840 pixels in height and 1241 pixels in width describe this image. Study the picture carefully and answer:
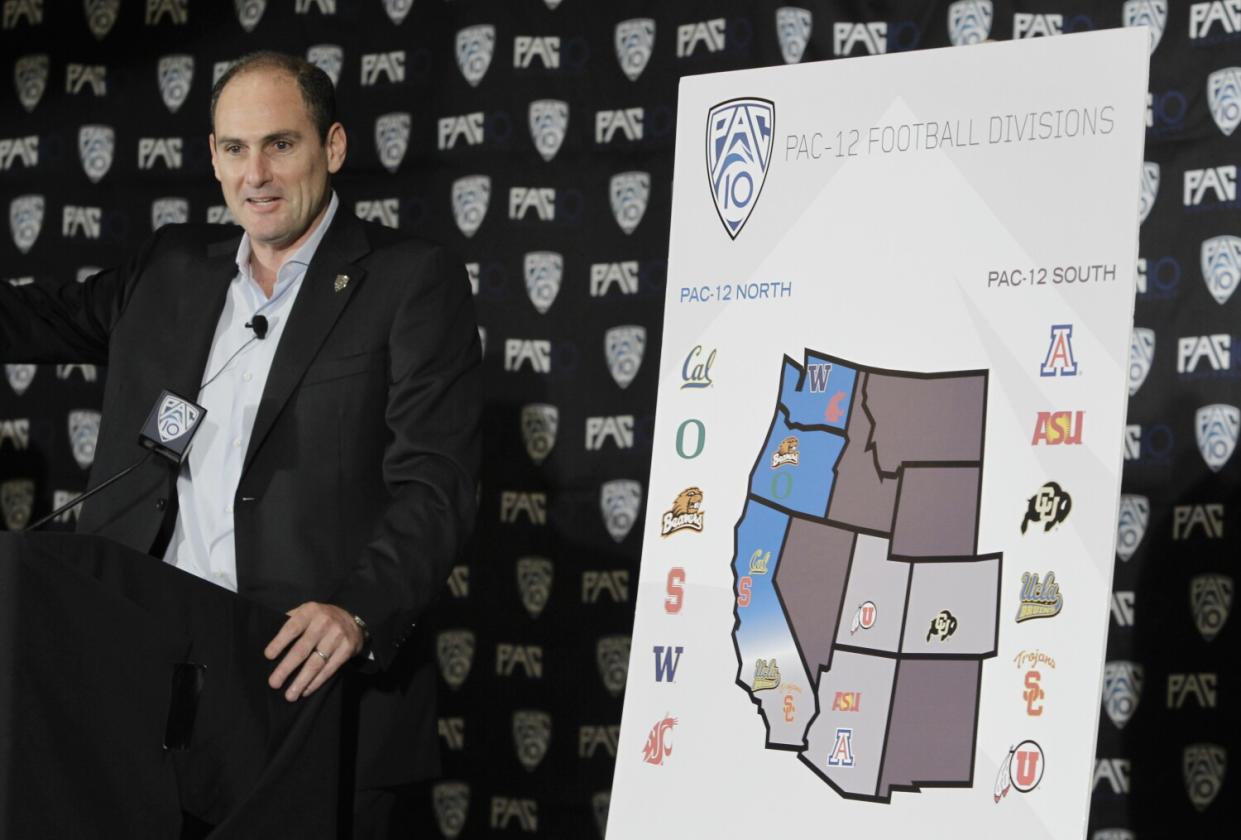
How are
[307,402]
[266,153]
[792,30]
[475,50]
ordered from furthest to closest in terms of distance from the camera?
[475,50]
[792,30]
[266,153]
[307,402]

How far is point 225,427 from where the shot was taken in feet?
7.61

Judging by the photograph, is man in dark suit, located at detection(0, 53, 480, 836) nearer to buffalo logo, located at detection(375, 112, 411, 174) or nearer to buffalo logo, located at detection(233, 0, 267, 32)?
buffalo logo, located at detection(375, 112, 411, 174)

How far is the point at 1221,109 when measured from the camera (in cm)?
338

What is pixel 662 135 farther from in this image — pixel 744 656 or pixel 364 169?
pixel 744 656

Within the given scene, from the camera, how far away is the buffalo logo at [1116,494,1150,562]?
3379mm

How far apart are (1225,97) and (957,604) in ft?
6.17

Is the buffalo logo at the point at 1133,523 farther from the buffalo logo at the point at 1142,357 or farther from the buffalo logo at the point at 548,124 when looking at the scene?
the buffalo logo at the point at 548,124

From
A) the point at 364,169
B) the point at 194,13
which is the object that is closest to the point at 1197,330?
the point at 364,169

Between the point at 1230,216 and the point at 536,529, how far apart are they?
1772 mm

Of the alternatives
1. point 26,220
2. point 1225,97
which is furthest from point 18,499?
point 1225,97

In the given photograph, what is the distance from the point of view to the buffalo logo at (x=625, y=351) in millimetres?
3748

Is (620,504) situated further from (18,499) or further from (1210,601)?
(18,499)

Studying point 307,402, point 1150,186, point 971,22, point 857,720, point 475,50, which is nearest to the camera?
point 857,720

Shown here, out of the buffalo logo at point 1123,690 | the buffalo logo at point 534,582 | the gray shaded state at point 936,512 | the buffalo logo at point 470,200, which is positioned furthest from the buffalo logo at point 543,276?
the gray shaded state at point 936,512
